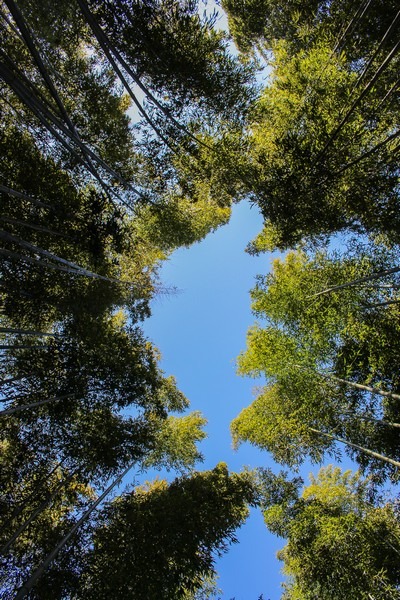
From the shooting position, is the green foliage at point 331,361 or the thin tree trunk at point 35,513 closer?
the thin tree trunk at point 35,513

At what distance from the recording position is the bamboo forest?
13.8 ft

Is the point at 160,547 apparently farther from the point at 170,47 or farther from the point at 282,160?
the point at 170,47

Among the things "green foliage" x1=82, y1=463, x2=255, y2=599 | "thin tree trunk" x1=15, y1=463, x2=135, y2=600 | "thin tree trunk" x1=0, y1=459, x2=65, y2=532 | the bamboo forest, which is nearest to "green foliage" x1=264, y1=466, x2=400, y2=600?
the bamboo forest

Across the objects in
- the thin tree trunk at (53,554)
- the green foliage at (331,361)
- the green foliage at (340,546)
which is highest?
the green foliage at (331,361)

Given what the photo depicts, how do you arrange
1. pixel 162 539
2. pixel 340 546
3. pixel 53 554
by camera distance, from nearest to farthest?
pixel 53 554, pixel 162 539, pixel 340 546

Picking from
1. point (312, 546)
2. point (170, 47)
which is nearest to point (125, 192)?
point (170, 47)

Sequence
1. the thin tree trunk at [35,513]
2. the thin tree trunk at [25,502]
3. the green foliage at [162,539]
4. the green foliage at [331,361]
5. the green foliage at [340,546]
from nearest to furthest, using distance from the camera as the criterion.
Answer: the thin tree trunk at [35,513], the green foliage at [162,539], the thin tree trunk at [25,502], the green foliage at [340,546], the green foliage at [331,361]

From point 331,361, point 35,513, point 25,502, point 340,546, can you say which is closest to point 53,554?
point 35,513

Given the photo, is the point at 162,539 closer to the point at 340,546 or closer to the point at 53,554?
the point at 53,554

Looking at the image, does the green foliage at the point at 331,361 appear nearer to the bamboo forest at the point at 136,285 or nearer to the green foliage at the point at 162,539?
the bamboo forest at the point at 136,285

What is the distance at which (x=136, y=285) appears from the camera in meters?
6.54

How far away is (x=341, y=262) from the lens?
5.84 metres

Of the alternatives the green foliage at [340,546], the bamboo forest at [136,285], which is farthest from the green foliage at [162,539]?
the green foliage at [340,546]

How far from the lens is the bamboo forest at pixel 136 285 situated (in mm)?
4191
